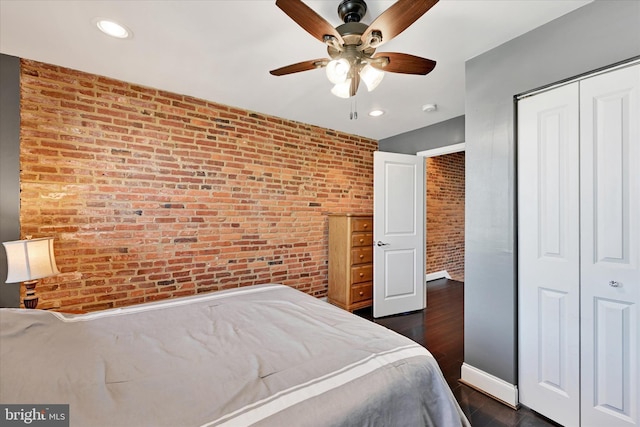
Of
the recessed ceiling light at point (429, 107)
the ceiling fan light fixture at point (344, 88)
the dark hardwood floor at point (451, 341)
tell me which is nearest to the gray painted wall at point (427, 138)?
the recessed ceiling light at point (429, 107)

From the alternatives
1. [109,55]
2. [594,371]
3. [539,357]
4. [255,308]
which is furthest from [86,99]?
[594,371]

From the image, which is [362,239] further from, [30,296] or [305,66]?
[30,296]

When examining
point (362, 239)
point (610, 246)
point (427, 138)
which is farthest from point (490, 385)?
point (427, 138)

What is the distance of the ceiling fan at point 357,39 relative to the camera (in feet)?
3.80

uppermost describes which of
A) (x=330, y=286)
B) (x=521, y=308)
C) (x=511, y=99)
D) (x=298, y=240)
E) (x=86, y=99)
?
(x=86, y=99)

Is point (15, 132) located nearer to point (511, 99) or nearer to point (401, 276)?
point (511, 99)

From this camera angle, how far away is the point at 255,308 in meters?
1.72

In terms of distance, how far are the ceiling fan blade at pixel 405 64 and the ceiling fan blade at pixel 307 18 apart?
279 millimetres

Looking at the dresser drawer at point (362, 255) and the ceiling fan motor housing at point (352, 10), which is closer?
the ceiling fan motor housing at point (352, 10)

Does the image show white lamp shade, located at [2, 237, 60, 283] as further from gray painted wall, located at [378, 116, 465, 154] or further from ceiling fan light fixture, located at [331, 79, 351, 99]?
gray painted wall, located at [378, 116, 465, 154]

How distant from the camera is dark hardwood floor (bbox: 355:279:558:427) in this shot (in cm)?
167

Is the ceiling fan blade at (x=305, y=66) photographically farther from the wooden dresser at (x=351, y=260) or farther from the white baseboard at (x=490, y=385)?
the white baseboard at (x=490, y=385)

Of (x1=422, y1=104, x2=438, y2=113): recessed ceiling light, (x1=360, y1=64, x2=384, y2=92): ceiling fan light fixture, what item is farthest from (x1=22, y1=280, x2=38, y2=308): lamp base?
(x1=422, y1=104, x2=438, y2=113): recessed ceiling light

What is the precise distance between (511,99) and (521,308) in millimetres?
1400
